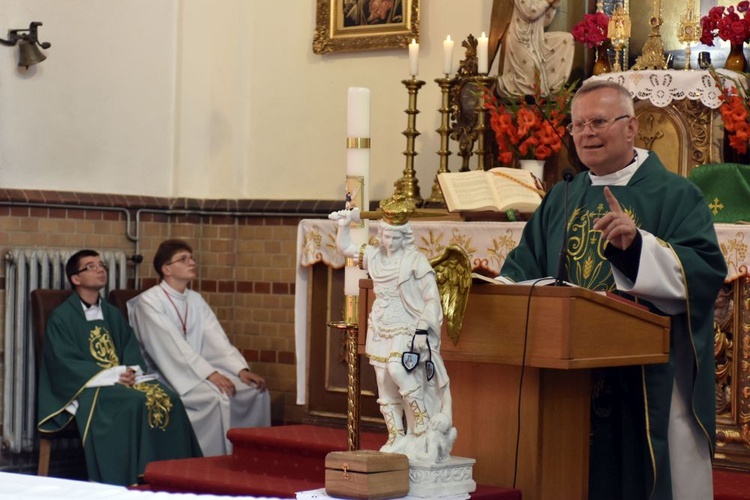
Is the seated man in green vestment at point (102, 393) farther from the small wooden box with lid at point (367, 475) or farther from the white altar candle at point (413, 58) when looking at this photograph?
the small wooden box with lid at point (367, 475)

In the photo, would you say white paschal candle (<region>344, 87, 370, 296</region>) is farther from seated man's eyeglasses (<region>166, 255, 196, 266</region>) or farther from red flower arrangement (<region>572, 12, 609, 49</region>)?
seated man's eyeglasses (<region>166, 255, 196, 266</region>)

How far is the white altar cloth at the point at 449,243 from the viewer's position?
628cm

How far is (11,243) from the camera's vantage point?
27.4 feet

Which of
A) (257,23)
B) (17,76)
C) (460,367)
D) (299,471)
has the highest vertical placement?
(257,23)

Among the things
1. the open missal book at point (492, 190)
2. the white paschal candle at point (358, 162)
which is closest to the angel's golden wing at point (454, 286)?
the white paschal candle at point (358, 162)

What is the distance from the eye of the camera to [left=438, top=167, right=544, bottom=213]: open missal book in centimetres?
714

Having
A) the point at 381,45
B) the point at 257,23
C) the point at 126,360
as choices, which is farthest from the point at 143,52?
the point at 126,360

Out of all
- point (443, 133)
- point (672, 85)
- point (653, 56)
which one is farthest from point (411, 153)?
point (672, 85)

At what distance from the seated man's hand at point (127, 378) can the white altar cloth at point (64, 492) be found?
555cm

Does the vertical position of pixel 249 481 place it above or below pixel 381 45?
below

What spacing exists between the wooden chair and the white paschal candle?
3474 mm

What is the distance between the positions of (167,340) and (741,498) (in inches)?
159

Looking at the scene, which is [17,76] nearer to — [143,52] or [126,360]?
[143,52]

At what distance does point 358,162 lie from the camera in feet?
16.3
